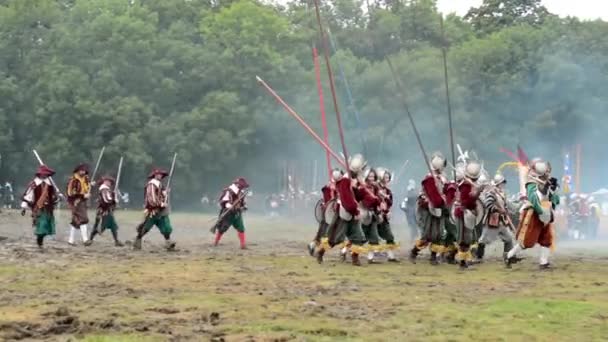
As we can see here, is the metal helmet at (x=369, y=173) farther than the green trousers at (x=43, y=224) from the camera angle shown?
No

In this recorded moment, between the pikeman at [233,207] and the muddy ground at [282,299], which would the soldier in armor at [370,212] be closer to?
the muddy ground at [282,299]

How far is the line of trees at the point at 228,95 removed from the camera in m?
55.2

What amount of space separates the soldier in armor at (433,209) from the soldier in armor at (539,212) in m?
1.34

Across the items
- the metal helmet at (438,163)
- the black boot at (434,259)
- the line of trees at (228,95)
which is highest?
the line of trees at (228,95)

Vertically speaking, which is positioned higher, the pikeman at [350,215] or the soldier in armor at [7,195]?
the soldier in armor at [7,195]

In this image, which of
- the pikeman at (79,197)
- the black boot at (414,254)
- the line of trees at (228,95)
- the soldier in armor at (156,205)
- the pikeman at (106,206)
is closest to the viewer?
the black boot at (414,254)

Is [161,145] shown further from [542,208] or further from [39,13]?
[542,208]

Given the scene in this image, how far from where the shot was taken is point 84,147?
55156 millimetres

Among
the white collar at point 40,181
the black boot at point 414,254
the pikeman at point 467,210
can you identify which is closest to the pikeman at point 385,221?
the black boot at point 414,254

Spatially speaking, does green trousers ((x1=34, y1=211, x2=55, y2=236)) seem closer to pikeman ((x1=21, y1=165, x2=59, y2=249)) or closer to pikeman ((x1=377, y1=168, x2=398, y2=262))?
pikeman ((x1=21, y1=165, x2=59, y2=249))

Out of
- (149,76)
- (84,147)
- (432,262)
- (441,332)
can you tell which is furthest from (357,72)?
(441,332)

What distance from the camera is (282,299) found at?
13.4 meters

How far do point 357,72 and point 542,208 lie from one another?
4320 cm

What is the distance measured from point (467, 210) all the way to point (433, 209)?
2.23 feet
